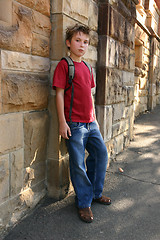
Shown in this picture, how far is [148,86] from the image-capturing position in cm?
873

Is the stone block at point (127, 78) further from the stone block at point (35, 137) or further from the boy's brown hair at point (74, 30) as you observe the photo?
the stone block at point (35, 137)

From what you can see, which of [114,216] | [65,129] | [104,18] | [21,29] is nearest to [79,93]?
[65,129]

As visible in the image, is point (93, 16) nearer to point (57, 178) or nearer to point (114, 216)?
point (57, 178)

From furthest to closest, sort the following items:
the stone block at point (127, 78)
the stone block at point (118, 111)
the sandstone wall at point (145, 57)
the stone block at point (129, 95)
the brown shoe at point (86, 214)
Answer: the sandstone wall at point (145, 57) → the stone block at point (129, 95) → the stone block at point (127, 78) → the stone block at point (118, 111) → the brown shoe at point (86, 214)

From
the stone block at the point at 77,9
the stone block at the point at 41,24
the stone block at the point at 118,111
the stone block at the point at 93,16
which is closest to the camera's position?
the stone block at the point at 41,24

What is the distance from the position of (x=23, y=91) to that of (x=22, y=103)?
0.33 ft

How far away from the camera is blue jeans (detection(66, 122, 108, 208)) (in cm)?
222

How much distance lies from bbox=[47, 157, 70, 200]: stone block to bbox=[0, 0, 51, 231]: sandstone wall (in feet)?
0.30

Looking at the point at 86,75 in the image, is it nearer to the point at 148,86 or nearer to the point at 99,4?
the point at 99,4

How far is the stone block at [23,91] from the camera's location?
1.87m

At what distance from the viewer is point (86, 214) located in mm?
2236

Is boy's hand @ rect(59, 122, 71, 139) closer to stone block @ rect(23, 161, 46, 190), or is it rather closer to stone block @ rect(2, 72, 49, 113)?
stone block @ rect(2, 72, 49, 113)

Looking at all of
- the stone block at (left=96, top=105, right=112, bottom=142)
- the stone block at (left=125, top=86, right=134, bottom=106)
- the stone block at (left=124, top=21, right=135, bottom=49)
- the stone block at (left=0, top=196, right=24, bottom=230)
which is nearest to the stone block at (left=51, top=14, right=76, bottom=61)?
the stone block at (left=96, top=105, right=112, bottom=142)

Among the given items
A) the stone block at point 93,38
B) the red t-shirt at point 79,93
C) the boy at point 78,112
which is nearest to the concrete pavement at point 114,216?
the boy at point 78,112
